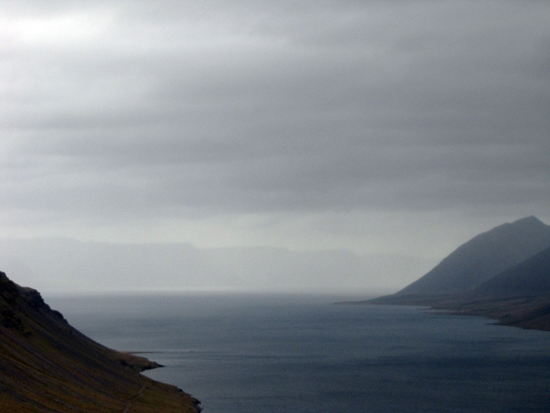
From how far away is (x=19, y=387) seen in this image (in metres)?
98.5

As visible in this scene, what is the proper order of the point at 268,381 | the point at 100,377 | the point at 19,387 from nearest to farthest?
the point at 19,387
the point at 100,377
the point at 268,381

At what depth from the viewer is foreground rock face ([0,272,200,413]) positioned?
100188 millimetres

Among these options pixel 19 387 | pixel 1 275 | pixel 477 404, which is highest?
pixel 1 275

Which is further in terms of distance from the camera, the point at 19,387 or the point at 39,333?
the point at 39,333

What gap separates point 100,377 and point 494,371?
114m

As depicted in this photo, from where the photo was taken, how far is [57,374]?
116312 millimetres

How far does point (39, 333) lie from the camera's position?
453 ft

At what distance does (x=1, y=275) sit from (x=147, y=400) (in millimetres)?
56365

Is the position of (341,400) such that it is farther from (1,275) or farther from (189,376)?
(1,275)

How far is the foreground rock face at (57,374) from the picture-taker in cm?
10019

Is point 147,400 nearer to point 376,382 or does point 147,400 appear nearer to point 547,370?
point 376,382

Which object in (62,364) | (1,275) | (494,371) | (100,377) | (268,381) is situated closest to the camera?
(62,364)

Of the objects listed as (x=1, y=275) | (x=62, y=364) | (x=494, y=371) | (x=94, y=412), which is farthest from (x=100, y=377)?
(x=494, y=371)

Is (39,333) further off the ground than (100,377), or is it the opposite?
(39,333)
